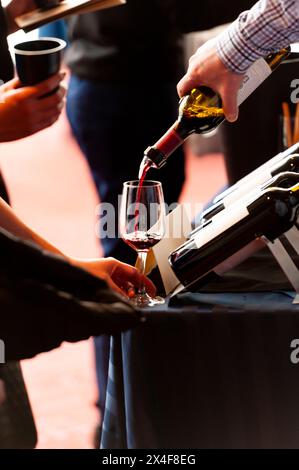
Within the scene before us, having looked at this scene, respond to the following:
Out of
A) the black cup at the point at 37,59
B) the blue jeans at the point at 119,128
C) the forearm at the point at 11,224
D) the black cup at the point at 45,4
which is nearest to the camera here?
the black cup at the point at 37,59

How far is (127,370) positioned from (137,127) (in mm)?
1329

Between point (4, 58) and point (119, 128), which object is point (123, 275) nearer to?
point (4, 58)

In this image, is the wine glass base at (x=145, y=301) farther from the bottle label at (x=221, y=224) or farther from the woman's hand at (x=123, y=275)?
the bottle label at (x=221, y=224)

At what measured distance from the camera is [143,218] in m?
1.49

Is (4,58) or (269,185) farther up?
(4,58)

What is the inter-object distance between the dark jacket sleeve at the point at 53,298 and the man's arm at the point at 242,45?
54cm

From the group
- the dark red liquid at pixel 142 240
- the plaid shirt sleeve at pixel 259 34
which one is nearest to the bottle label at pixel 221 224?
the dark red liquid at pixel 142 240

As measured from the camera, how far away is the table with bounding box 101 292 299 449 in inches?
57.1

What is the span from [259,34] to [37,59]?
1.15 feet

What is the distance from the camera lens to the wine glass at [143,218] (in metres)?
1.49

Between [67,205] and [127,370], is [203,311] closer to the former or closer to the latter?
[127,370]

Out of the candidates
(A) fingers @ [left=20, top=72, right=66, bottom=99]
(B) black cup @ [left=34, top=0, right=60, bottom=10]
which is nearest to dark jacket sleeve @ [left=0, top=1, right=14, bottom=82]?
(B) black cup @ [left=34, top=0, right=60, bottom=10]

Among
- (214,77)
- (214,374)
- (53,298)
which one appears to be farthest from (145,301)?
(53,298)

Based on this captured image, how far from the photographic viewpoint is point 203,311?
1445 mm
